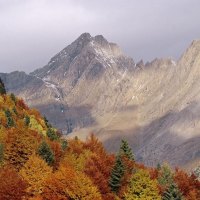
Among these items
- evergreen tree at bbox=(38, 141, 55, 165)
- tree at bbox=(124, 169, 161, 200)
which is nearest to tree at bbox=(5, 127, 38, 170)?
evergreen tree at bbox=(38, 141, 55, 165)

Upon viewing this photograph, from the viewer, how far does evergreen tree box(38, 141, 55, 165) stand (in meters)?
90.4

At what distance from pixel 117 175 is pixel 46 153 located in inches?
478

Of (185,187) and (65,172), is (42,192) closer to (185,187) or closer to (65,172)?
(65,172)

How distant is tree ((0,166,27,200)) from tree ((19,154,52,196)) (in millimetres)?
1427

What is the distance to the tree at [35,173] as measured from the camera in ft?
260

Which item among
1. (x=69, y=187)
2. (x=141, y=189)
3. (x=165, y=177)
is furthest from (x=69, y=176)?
(x=165, y=177)

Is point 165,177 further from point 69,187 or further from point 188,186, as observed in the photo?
point 69,187

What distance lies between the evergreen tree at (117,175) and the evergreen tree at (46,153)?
419 inches

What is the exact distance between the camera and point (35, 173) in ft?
269

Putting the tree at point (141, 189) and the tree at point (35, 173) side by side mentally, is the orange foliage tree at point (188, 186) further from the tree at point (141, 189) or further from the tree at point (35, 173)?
the tree at point (35, 173)

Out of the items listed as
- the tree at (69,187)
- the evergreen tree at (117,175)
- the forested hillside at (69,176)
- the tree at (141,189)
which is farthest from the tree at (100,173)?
the tree at (69,187)

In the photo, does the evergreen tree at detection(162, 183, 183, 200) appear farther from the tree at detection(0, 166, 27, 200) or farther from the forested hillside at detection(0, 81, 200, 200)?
the tree at detection(0, 166, 27, 200)

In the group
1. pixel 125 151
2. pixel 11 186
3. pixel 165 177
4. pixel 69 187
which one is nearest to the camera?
pixel 69 187

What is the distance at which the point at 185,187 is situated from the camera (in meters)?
105
